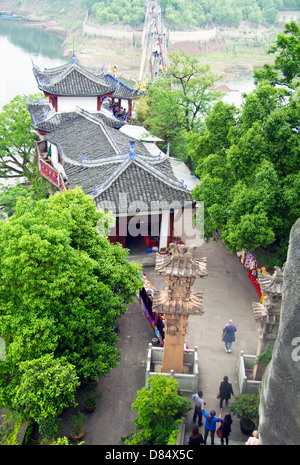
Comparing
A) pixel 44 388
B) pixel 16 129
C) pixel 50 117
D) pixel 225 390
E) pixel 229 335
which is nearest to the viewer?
pixel 44 388

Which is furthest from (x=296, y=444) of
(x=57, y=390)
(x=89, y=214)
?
(x=89, y=214)

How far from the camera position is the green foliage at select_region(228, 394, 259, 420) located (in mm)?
12430

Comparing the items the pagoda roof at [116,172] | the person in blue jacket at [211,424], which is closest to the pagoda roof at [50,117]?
the pagoda roof at [116,172]

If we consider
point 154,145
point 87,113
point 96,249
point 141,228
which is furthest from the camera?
Result: point 154,145

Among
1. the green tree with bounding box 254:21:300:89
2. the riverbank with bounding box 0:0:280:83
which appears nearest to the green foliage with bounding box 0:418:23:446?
the green tree with bounding box 254:21:300:89

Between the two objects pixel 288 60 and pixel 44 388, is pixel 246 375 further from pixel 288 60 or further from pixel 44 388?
pixel 288 60

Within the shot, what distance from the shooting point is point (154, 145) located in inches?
1153

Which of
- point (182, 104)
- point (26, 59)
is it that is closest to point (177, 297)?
point (182, 104)

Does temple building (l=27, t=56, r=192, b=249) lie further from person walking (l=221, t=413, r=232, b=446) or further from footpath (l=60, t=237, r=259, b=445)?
person walking (l=221, t=413, r=232, b=446)

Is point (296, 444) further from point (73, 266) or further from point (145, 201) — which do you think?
point (145, 201)

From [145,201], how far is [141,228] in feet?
6.73

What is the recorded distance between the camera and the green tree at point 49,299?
A: 11562 mm

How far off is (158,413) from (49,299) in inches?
155

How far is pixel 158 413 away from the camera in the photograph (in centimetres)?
1182
